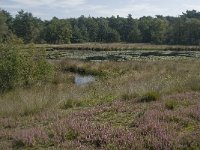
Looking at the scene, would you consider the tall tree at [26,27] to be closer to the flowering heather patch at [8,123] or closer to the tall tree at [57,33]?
the tall tree at [57,33]

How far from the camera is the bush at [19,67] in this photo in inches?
874

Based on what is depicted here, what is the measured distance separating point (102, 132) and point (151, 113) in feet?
6.99

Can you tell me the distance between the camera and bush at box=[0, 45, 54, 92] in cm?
2219

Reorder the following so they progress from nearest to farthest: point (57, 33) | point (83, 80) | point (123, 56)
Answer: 1. point (83, 80)
2. point (123, 56)
3. point (57, 33)

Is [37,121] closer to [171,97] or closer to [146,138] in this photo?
[146,138]

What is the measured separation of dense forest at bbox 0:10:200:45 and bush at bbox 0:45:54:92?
76.4m

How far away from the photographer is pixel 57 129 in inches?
351

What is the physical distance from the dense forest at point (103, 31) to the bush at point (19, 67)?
251 ft

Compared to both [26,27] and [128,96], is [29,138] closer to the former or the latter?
[128,96]

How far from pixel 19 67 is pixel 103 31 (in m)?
118

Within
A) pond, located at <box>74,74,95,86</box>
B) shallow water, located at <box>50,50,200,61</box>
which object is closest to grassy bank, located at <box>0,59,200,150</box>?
pond, located at <box>74,74,95,86</box>

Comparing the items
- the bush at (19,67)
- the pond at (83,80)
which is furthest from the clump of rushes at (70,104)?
the pond at (83,80)

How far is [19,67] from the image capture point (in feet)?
73.8

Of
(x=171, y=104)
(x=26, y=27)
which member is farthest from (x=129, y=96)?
(x=26, y=27)
